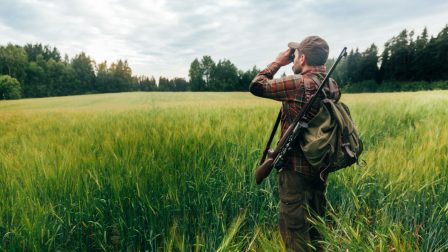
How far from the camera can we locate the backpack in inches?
72.4

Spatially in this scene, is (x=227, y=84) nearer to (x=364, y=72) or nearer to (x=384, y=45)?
(x=364, y=72)

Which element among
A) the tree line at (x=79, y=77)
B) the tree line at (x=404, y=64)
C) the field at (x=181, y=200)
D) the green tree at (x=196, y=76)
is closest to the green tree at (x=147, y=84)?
the tree line at (x=79, y=77)

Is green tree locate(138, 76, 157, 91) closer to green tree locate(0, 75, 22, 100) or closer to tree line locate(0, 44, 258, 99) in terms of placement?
tree line locate(0, 44, 258, 99)

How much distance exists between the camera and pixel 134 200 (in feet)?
7.18

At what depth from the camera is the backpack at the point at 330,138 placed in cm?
184

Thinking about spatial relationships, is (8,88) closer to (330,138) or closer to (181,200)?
(181,200)

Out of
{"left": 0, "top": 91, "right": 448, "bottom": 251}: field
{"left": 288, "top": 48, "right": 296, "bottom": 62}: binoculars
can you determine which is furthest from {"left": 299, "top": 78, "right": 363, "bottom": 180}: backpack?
{"left": 288, "top": 48, "right": 296, "bottom": 62}: binoculars

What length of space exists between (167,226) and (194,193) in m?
0.38

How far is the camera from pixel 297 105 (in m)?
2.09

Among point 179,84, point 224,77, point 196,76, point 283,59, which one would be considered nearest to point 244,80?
point 224,77

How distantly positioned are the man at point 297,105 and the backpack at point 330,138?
0.50ft

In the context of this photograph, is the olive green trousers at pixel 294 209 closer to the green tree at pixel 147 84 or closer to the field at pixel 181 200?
the field at pixel 181 200

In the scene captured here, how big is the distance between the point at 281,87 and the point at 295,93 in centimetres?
11

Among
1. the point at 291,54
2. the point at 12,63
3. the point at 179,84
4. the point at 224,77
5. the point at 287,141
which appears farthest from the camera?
the point at 179,84
